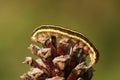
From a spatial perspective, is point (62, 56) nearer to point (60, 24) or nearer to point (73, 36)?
point (73, 36)

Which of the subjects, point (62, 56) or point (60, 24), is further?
point (60, 24)

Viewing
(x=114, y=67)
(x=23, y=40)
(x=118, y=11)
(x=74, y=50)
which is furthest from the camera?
(x=118, y=11)

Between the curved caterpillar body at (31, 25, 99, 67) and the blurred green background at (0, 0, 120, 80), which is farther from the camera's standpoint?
the blurred green background at (0, 0, 120, 80)

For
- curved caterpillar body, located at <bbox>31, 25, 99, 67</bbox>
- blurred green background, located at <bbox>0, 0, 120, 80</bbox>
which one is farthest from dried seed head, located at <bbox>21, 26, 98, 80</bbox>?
blurred green background, located at <bbox>0, 0, 120, 80</bbox>

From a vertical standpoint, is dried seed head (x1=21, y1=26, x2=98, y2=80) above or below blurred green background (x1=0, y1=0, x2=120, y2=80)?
below

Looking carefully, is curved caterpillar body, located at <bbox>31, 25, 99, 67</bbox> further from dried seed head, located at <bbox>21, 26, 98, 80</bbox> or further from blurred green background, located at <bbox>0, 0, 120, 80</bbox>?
blurred green background, located at <bbox>0, 0, 120, 80</bbox>

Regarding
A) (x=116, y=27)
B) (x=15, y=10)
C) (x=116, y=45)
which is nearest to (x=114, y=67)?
(x=116, y=45)

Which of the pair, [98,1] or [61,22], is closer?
[61,22]

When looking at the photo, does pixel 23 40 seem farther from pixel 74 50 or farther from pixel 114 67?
pixel 74 50

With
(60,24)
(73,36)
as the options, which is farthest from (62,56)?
(60,24)
